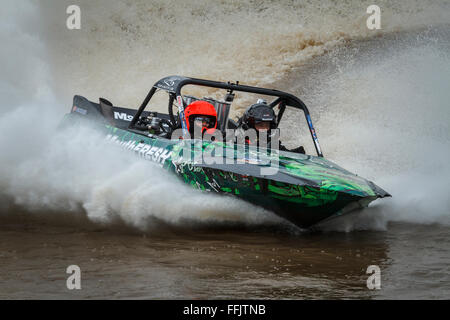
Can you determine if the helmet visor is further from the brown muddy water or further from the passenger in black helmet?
the brown muddy water

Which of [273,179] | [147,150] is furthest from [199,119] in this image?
[273,179]

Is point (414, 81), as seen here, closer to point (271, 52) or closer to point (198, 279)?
point (271, 52)

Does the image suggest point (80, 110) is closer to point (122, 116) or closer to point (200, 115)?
point (122, 116)

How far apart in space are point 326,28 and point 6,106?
15.1 metres

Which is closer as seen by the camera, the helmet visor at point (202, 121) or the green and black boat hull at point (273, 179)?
the green and black boat hull at point (273, 179)

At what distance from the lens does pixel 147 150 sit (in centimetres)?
678

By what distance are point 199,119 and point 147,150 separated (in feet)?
2.48

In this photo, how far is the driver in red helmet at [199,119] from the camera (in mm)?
6746

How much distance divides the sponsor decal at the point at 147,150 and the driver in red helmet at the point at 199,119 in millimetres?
483
